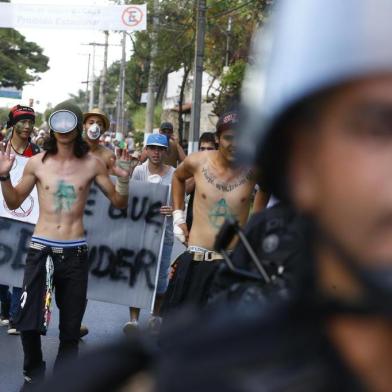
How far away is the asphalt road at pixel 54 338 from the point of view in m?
6.43

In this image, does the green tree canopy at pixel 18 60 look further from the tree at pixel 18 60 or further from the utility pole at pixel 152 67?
the utility pole at pixel 152 67

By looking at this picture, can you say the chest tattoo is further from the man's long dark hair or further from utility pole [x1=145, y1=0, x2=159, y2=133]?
utility pole [x1=145, y1=0, x2=159, y2=133]

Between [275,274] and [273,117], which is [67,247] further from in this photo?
[273,117]

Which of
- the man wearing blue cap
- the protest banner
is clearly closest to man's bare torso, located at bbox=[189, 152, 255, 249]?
the man wearing blue cap

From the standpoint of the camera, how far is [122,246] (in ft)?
27.2

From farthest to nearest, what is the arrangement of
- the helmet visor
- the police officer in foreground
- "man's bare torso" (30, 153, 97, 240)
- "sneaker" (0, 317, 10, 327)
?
"sneaker" (0, 317, 10, 327), the helmet visor, "man's bare torso" (30, 153, 97, 240), the police officer in foreground

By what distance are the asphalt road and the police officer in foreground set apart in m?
4.62

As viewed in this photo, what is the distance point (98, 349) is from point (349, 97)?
44 centimetres

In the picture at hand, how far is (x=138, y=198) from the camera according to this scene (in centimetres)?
827

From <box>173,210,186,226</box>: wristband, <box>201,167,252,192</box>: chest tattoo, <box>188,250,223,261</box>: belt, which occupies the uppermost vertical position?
<box>201,167,252,192</box>: chest tattoo

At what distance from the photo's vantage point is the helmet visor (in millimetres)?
6074

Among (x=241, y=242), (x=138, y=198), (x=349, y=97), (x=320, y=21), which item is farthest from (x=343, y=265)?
(x=138, y=198)

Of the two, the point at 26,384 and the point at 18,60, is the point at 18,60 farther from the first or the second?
the point at 26,384

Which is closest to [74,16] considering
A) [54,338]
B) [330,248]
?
[54,338]
